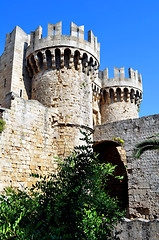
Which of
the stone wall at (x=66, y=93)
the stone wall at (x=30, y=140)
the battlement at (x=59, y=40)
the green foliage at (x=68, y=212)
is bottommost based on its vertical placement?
the green foliage at (x=68, y=212)

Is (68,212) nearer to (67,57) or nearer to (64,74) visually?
(64,74)

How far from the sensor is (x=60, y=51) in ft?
35.6

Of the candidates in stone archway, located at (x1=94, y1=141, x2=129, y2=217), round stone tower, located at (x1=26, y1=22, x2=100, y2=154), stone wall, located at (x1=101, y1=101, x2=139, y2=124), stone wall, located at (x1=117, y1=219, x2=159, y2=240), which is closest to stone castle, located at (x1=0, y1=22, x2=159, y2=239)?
round stone tower, located at (x1=26, y1=22, x2=100, y2=154)

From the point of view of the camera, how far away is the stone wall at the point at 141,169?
1014 cm

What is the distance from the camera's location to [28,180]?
8703 millimetres

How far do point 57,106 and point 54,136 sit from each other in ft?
4.36

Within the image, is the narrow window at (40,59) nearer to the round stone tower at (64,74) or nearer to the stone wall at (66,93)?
the round stone tower at (64,74)

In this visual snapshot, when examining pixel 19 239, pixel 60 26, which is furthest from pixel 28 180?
pixel 60 26

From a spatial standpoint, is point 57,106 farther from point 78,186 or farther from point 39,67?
point 78,186

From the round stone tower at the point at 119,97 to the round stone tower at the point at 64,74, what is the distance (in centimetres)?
491

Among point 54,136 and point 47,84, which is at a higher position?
point 47,84

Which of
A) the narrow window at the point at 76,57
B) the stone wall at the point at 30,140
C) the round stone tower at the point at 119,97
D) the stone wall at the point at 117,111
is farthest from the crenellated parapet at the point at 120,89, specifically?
the stone wall at the point at 30,140

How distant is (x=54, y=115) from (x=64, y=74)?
2005mm

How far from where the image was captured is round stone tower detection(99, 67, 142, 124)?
16234mm
